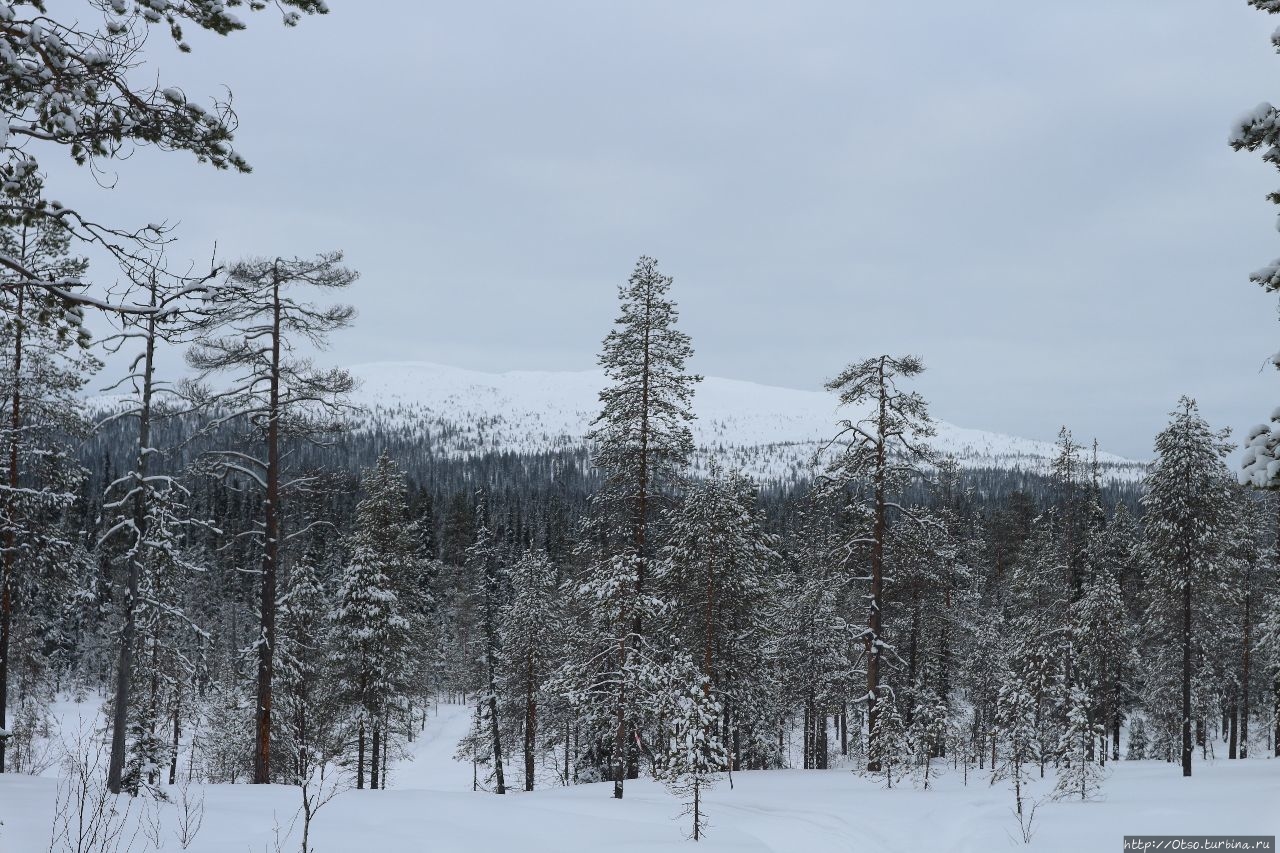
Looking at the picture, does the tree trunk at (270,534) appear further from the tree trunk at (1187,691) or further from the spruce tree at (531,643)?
the tree trunk at (1187,691)

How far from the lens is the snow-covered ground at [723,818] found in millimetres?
10367

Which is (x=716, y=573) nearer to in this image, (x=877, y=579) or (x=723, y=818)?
(x=877, y=579)

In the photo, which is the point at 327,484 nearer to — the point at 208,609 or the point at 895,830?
the point at 895,830

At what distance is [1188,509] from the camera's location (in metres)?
24.1

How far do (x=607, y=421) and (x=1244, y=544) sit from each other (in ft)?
97.5

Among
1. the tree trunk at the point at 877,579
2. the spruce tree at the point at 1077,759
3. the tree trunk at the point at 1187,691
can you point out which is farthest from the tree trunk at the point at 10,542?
the tree trunk at the point at 1187,691

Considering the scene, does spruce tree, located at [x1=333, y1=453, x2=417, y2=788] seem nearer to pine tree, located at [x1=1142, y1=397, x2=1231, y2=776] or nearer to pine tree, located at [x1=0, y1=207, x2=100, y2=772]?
pine tree, located at [x1=0, y1=207, x2=100, y2=772]

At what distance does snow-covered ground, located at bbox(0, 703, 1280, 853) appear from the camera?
10367mm

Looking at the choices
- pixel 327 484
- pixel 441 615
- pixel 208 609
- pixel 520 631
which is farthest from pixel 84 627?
pixel 327 484

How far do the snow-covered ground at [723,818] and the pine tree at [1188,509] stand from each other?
19.9ft

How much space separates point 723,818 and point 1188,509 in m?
19.3

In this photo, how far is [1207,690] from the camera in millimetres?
37031

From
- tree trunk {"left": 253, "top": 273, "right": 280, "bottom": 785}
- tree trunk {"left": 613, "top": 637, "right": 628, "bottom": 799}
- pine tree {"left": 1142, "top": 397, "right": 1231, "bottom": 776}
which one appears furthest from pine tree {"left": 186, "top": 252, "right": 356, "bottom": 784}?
pine tree {"left": 1142, "top": 397, "right": 1231, "bottom": 776}

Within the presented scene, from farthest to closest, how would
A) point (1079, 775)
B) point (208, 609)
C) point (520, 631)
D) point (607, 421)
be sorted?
point (208, 609)
point (520, 631)
point (607, 421)
point (1079, 775)
